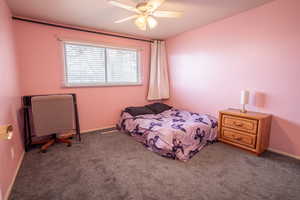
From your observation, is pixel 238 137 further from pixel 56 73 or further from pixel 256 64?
pixel 56 73

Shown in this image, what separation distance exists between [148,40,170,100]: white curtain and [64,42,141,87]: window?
0.41 m

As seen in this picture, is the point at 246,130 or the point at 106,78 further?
the point at 106,78

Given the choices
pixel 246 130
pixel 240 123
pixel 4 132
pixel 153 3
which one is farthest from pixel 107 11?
pixel 246 130

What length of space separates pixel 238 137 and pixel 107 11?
118 inches

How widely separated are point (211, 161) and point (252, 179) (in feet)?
1.69

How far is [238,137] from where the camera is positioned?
2.53 metres

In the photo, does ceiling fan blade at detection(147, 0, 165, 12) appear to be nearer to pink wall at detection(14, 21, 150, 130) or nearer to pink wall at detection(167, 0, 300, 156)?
pink wall at detection(167, 0, 300, 156)

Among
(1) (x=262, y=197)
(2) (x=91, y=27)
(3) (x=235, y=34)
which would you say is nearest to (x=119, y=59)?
(2) (x=91, y=27)

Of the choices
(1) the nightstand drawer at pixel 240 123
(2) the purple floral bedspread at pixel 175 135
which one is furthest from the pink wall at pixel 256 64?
(2) the purple floral bedspread at pixel 175 135

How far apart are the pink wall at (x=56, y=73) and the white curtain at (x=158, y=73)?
455 mm

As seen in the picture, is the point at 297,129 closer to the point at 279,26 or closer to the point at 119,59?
the point at 279,26

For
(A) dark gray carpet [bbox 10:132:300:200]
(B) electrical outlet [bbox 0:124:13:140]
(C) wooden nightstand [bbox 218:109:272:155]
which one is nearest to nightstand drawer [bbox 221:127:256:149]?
(C) wooden nightstand [bbox 218:109:272:155]

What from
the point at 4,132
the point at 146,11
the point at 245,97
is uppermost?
the point at 146,11

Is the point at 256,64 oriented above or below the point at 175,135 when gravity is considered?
above
